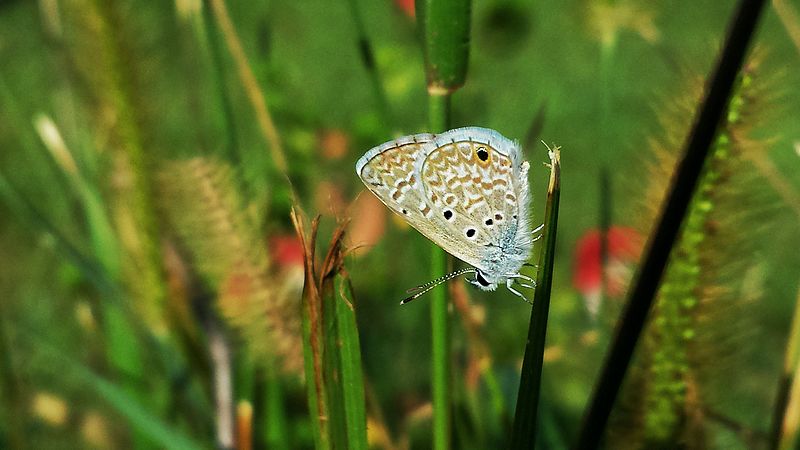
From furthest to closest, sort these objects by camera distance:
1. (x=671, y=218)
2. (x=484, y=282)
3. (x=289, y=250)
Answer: (x=289, y=250) < (x=484, y=282) < (x=671, y=218)

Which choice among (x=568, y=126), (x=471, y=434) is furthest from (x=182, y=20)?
(x=568, y=126)

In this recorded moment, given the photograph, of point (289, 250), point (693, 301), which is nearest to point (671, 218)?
point (693, 301)

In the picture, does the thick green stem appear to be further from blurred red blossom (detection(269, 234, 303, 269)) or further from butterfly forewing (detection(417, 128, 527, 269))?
blurred red blossom (detection(269, 234, 303, 269))

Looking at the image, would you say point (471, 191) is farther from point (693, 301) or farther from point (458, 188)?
point (693, 301)

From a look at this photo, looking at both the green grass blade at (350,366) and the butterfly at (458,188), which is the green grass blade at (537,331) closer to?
the green grass blade at (350,366)

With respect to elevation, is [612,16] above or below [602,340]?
above

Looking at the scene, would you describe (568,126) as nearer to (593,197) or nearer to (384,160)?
(593,197)
